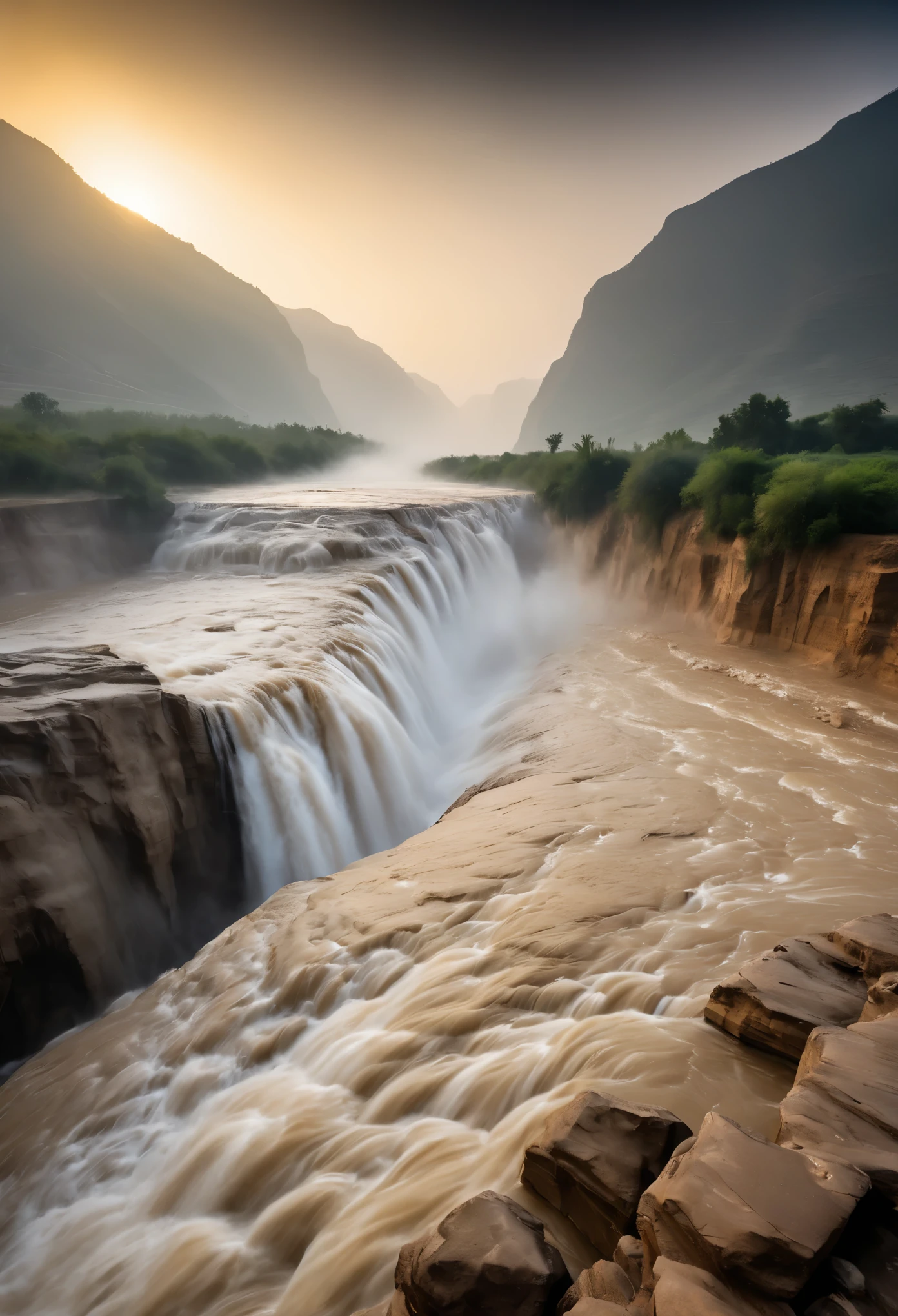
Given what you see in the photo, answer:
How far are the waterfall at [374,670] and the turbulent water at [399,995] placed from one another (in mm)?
68

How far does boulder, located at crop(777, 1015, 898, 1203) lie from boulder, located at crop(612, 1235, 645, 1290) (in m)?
0.61

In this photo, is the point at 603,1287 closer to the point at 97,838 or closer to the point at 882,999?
the point at 882,999

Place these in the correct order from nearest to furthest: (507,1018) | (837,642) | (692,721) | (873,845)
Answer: (507,1018) < (873,845) < (692,721) < (837,642)

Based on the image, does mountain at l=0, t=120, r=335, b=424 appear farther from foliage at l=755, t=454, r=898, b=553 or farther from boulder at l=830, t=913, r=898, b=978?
boulder at l=830, t=913, r=898, b=978

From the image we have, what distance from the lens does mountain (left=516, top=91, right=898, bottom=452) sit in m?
78.4

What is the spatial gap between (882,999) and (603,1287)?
1.78 metres

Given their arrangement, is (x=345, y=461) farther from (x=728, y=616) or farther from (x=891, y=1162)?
(x=891, y=1162)

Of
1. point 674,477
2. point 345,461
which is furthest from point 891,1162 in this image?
point 345,461

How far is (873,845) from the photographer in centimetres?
619

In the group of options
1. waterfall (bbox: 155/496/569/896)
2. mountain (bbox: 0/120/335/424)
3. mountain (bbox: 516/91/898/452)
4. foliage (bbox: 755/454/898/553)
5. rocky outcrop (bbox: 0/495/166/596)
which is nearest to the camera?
waterfall (bbox: 155/496/569/896)

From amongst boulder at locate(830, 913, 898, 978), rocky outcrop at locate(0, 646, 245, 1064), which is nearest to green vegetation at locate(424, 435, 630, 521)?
rocky outcrop at locate(0, 646, 245, 1064)

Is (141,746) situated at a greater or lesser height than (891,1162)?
lesser

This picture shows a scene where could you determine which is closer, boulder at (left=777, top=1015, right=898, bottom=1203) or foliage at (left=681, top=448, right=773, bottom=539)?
boulder at (left=777, top=1015, right=898, bottom=1203)

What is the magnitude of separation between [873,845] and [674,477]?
48.8ft
